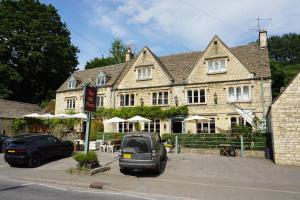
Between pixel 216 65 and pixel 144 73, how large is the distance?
353 inches

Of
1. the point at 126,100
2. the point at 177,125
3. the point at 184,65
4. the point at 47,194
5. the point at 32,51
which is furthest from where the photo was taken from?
the point at 32,51

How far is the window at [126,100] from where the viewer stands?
111ft

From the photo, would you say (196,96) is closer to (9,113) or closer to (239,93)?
(239,93)

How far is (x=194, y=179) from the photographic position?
12891 millimetres

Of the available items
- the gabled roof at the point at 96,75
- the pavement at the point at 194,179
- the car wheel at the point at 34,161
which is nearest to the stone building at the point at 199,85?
the gabled roof at the point at 96,75

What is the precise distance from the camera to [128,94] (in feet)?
111

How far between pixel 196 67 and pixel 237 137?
12.0 m

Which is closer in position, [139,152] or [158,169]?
[139,152]

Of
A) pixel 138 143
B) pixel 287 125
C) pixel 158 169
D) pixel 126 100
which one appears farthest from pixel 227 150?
pixel 126 100

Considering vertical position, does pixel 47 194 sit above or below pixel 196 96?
below

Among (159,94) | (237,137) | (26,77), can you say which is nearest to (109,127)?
(159,94)

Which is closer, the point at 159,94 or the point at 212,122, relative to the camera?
the point at 212,122

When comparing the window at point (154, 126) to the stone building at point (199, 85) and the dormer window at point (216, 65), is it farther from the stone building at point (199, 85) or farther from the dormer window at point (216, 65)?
the dormer window at point (216, 65)

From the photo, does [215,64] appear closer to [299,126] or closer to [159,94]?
[159,94]
